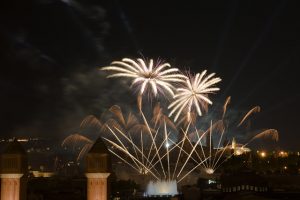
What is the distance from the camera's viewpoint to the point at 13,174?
136ft

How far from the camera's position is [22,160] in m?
42.6

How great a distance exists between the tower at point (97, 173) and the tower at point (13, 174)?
6.33 metres

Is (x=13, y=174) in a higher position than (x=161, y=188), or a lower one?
higher

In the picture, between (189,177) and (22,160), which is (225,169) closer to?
(189,177)

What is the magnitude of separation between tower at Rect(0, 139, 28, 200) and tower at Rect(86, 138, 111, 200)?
6334mm

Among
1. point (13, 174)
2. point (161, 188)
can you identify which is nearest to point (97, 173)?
point (13, 174)

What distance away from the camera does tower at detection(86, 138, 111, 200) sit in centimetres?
4009

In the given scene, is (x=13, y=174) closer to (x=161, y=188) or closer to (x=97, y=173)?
(x=97, y=173)

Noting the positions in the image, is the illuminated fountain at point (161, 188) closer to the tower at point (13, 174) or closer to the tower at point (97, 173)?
the tower at point (13, 174)

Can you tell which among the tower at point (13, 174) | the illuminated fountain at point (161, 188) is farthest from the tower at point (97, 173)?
the illuminated fountain at point (161, 188)

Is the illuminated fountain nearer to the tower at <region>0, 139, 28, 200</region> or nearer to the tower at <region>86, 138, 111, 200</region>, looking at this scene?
the tower at <region>0, 139, 28, 200</region>

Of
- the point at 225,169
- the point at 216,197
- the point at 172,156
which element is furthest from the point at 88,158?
the point at 172,156

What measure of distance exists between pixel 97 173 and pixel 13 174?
7.77 metres

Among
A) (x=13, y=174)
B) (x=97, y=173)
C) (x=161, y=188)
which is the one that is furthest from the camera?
(x=161, y=188)
